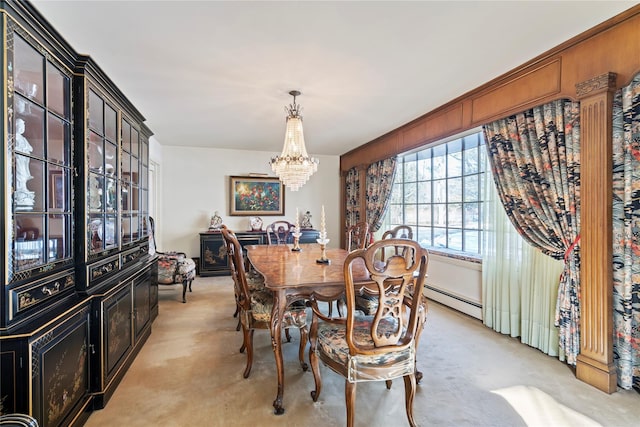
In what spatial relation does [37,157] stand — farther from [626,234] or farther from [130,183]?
[626,234]

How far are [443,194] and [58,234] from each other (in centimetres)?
426

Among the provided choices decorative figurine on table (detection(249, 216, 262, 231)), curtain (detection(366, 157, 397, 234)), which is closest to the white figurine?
curtain (detection(366, 157, 397, 234))

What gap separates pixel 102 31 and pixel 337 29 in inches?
63.4

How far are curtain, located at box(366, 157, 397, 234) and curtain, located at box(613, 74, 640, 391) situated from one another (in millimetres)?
2943

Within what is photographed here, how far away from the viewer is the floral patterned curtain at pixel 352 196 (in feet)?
20.1

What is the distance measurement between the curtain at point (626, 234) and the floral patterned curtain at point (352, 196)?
4143 mm

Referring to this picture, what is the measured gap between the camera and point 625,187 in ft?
6.67

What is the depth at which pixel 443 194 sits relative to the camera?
4.38 meters

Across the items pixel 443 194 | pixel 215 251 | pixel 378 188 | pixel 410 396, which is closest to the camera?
pixel 410 396

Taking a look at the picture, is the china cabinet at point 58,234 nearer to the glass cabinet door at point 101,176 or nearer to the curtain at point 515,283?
the glass cabinet door at point 101,176

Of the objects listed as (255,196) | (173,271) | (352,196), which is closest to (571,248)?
(352,196)

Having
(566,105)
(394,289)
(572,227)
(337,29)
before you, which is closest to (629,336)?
(572,227)

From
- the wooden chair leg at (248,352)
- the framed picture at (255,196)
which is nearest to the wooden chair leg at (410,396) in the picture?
the wooden chair leg at (248,352)

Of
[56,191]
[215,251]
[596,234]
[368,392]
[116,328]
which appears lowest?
[368,392]
